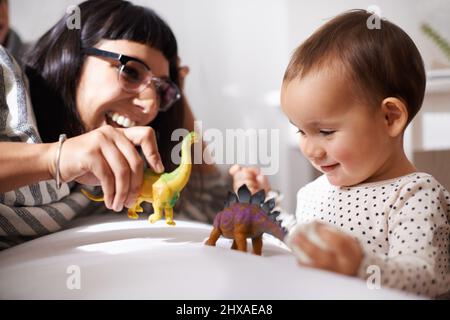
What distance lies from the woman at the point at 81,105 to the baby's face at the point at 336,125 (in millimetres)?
182

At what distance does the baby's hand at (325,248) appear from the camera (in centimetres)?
39

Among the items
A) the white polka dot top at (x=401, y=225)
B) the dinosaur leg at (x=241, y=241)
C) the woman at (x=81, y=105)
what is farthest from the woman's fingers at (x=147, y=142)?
the white polka dot top at (x=401, y=225)

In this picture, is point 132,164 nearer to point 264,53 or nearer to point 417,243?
point 417,243

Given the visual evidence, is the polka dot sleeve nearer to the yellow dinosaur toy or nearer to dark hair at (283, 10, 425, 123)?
dark hair at (283, 10, 425, 123)

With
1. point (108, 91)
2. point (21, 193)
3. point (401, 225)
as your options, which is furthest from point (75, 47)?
point (401, 225)

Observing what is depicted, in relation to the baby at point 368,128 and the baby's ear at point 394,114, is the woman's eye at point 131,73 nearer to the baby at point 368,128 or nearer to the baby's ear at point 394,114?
the baby at point 368,128

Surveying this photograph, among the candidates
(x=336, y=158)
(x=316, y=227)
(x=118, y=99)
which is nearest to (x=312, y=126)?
(x=336, y=158)

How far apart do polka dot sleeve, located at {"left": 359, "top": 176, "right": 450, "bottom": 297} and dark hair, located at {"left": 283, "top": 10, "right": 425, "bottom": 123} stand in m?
0.11

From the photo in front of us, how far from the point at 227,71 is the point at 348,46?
86 cm

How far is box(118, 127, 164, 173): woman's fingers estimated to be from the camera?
557mm

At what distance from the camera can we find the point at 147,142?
56 centimetres

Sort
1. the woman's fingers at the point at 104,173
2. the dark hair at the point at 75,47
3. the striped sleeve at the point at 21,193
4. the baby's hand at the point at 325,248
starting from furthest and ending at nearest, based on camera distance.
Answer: the dark hair at the point at 75,47
the striped sleeve at the point at 21,193
the woman's fingers at the point at 104,173
the baby's hand at the point at 325,248

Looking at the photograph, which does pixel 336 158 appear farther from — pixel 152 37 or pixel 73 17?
pixel 73 17

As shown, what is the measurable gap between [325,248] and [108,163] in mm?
256
